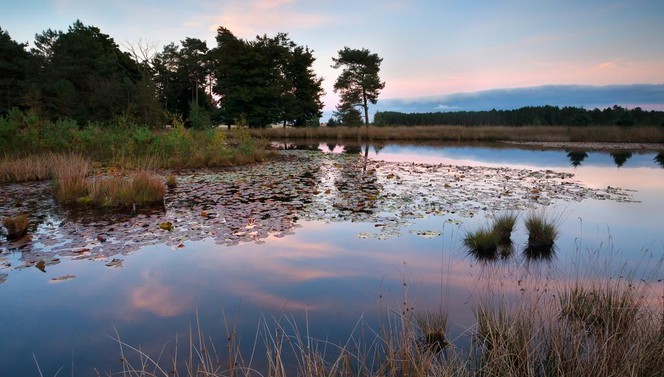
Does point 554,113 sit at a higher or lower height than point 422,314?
higher

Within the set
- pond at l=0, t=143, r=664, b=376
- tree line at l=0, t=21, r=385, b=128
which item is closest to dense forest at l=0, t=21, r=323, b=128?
tree line at l=0, t=21, r=385, b=128

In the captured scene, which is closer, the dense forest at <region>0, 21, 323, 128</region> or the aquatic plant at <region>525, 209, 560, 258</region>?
the aquatic plant at <region>525, 209, 560, 258</region>

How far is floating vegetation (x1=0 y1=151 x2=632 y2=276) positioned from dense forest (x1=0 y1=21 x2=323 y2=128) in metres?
13.4

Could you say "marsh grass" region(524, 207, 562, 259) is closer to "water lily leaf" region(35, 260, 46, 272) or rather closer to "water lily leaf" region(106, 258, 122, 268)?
"water lily leaf" region(106, 258, 122, 268)

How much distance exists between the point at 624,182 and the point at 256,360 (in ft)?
48.1

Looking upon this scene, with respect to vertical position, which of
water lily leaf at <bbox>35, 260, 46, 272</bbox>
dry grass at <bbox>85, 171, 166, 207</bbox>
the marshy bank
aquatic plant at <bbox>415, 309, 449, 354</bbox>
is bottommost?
aquatic plant at <bbox>415, 309, 449, 354</bbox>

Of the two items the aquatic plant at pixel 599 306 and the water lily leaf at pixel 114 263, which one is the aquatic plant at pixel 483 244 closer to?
the aquatic plant at pixel 599 306

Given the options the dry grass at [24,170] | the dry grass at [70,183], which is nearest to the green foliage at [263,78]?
the dry grass at [24,170]

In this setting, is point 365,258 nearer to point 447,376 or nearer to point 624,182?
point 447,376

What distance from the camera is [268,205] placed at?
27.9ft

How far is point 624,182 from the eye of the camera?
13.1 metres

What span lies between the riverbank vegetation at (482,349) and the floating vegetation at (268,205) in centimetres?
293

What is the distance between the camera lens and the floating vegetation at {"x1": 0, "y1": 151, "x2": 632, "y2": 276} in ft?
20.3

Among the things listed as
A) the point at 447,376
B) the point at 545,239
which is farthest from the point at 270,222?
the point at 447,376
